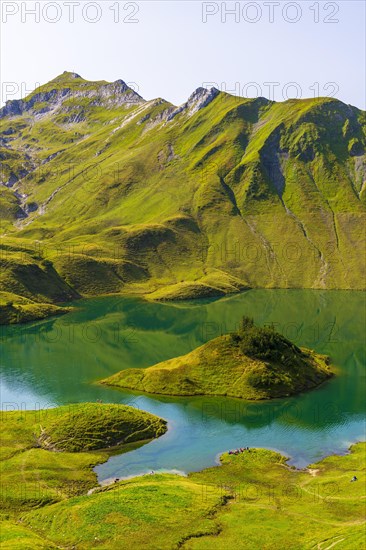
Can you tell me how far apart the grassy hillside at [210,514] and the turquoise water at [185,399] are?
25.0 feet

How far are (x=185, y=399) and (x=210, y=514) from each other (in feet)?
141

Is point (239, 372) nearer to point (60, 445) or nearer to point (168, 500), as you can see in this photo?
point (60, 445)

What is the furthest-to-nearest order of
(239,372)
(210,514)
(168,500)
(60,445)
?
(239,372)
(60,445)
(168,500)
(210,514)

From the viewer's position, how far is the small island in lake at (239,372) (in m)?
98.9

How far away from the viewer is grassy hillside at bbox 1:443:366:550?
47625 mm

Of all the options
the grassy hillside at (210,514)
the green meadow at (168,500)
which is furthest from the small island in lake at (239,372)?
the grassy hillside at (210,514)

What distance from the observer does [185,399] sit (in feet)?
317

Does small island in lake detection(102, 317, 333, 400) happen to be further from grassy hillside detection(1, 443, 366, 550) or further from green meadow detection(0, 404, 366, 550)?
grassy hillside detection(1, 443, 366, 550)

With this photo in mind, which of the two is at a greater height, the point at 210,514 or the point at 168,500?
the point at 168,500

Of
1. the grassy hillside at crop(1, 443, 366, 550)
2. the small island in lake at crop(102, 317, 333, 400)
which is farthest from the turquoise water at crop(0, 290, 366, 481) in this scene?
the grassy hillside at crop(1, 443, 366, 550)

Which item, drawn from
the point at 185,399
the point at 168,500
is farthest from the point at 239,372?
the point at 168,500

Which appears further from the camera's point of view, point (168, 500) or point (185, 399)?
point (185, 399)

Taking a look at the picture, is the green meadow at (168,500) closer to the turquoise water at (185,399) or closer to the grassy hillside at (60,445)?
the grassy hillside at (60,445)

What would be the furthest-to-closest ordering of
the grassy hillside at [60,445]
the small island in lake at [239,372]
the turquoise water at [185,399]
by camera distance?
the small island in lake at [239,372], the turquoise water at [185,399], the grassy hillside at [60,445]
